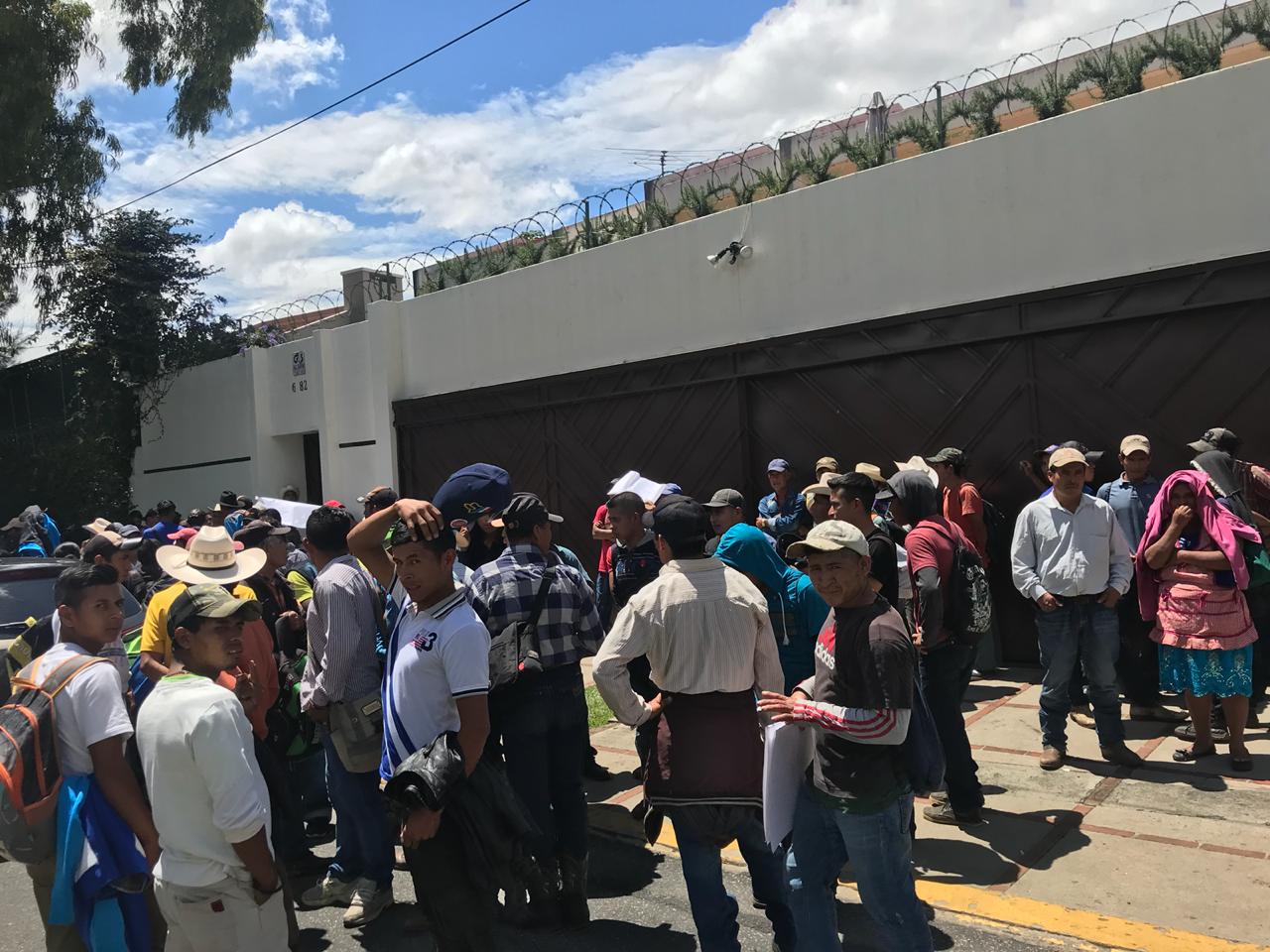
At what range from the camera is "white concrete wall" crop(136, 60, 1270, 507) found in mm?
7188

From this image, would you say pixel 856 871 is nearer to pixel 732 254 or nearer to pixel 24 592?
pixel 24 592

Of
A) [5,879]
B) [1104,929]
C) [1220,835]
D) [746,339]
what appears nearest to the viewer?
[1104,929]

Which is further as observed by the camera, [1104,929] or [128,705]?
[128,705]

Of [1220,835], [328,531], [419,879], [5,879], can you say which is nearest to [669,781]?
[419,879]

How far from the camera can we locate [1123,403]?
297 inches

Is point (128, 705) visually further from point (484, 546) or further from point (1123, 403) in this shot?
point (1123, 403)

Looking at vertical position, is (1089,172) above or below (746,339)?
above

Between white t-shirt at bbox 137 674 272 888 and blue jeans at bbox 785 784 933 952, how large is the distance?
1.75 metres

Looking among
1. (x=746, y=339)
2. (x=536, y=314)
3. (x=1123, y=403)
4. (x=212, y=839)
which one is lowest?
(x=212, y=839)

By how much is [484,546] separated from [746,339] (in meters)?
5.94

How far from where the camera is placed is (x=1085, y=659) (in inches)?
222

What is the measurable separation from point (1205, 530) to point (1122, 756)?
54.8 inches

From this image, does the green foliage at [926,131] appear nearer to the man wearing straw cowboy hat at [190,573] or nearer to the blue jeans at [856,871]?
the man wearing straw cowboy hat at [190,573]

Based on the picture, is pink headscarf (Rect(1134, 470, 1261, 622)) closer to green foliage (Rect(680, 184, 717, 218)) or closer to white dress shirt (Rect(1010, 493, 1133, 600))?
white dress shirt (Rect(1010, 493, 1133, 600))
